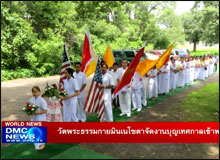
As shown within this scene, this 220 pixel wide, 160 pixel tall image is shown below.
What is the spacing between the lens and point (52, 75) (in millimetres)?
18969

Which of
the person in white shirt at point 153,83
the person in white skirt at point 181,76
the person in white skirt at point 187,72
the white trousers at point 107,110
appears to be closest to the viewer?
the white trousers at point 107,110

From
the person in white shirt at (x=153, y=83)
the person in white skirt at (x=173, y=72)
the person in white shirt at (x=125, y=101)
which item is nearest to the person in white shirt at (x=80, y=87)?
the person in white shirt at (x=125, y=101)

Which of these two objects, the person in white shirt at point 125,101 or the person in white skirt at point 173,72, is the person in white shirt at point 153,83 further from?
the person in white skirt at point 173,72

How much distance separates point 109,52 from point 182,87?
7.04 m

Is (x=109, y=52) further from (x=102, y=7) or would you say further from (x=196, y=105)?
(x=196, y=105)

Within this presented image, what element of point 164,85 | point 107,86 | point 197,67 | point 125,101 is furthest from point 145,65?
point 197,67

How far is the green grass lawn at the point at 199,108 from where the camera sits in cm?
726

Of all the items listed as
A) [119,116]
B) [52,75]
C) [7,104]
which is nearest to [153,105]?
[119,116]

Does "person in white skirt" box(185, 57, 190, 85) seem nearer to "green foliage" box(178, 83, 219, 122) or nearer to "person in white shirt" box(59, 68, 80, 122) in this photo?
"green foliage" box(178, 83, 219, 122)
